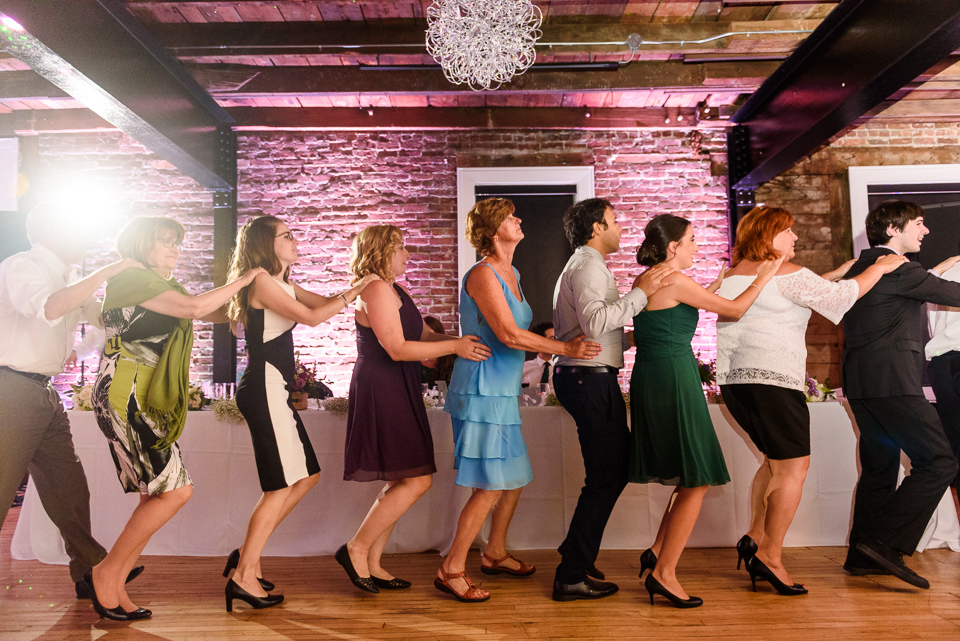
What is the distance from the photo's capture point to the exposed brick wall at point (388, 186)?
240 inches

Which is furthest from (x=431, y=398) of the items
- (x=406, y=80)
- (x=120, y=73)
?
(x=406, y=80)

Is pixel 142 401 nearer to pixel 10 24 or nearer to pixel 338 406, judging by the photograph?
pixel 338 406

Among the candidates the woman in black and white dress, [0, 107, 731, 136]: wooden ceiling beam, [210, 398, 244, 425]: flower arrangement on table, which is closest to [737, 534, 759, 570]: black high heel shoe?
the woman in black and white dress

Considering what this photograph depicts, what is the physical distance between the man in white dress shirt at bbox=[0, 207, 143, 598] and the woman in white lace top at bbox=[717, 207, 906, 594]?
2.60m

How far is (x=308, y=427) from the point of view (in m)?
3.66

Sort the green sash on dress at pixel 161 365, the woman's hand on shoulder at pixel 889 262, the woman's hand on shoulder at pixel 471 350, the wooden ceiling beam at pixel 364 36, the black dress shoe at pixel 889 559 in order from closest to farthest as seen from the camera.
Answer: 1. the green sash on dress at pixel 161 365
2. the woman's hand on shoulder at pixel 471 350
3. the black dress shoe at pixel 889 559
4. the woman's hand on shoulder at pixel 889 262
5. the wooden ceiling beam at pixel 364 36

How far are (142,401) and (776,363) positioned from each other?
260cm

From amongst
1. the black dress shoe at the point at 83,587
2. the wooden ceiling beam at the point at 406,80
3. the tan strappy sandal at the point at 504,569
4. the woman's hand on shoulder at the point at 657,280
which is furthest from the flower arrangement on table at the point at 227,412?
the wooden ceiling beam at the point at 406,80

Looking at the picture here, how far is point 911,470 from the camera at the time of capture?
2.93 meters

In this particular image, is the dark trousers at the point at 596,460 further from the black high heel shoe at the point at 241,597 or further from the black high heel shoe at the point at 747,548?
the black high heel shoe at the point at 241,597

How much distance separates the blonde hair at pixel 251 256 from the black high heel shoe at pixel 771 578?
96.3 inches

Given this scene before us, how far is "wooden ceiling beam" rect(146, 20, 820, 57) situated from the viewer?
4961 millimetres

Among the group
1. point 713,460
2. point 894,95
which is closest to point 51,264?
point 713,460

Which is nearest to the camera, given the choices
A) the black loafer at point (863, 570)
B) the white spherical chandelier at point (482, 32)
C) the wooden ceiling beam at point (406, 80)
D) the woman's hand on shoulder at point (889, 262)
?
the woman's hand on shoulder at point (889, 262)
